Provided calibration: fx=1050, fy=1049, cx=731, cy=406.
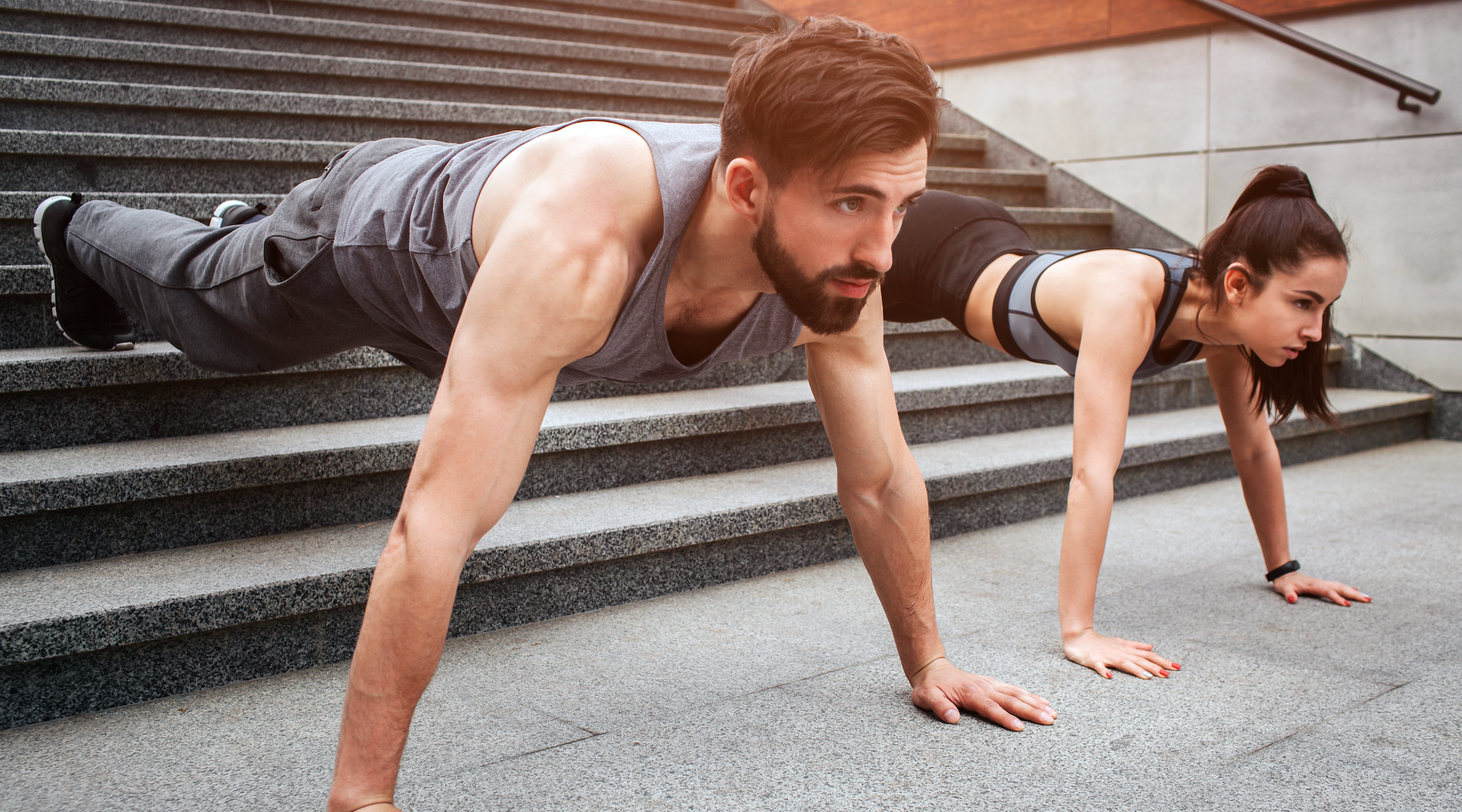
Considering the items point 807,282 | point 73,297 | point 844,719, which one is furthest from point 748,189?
point 73,297

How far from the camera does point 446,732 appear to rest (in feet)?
5.29

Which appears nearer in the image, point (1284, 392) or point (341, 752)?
point (341, 752)

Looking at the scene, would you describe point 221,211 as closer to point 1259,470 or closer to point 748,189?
point 748,189

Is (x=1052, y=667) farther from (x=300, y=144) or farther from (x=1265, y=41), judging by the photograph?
(x=1265, y=41)

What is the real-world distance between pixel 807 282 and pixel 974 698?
0.78 meters

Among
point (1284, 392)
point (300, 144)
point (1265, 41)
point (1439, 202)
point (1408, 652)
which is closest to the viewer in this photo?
point (1408, 652)

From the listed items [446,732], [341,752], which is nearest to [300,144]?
[446,732]

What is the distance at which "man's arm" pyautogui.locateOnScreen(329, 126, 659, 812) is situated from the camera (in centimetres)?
115

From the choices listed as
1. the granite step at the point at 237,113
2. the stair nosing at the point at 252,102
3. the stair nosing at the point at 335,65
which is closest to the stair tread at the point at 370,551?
the granite step at the point at 237,113

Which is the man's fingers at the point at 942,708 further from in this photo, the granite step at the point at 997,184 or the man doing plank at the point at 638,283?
the granite step at the point at 997,184

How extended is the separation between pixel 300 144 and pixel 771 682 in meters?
2.25

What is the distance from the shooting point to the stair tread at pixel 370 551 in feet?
5.59

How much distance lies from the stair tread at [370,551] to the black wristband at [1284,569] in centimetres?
73

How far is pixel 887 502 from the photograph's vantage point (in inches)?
65.5
